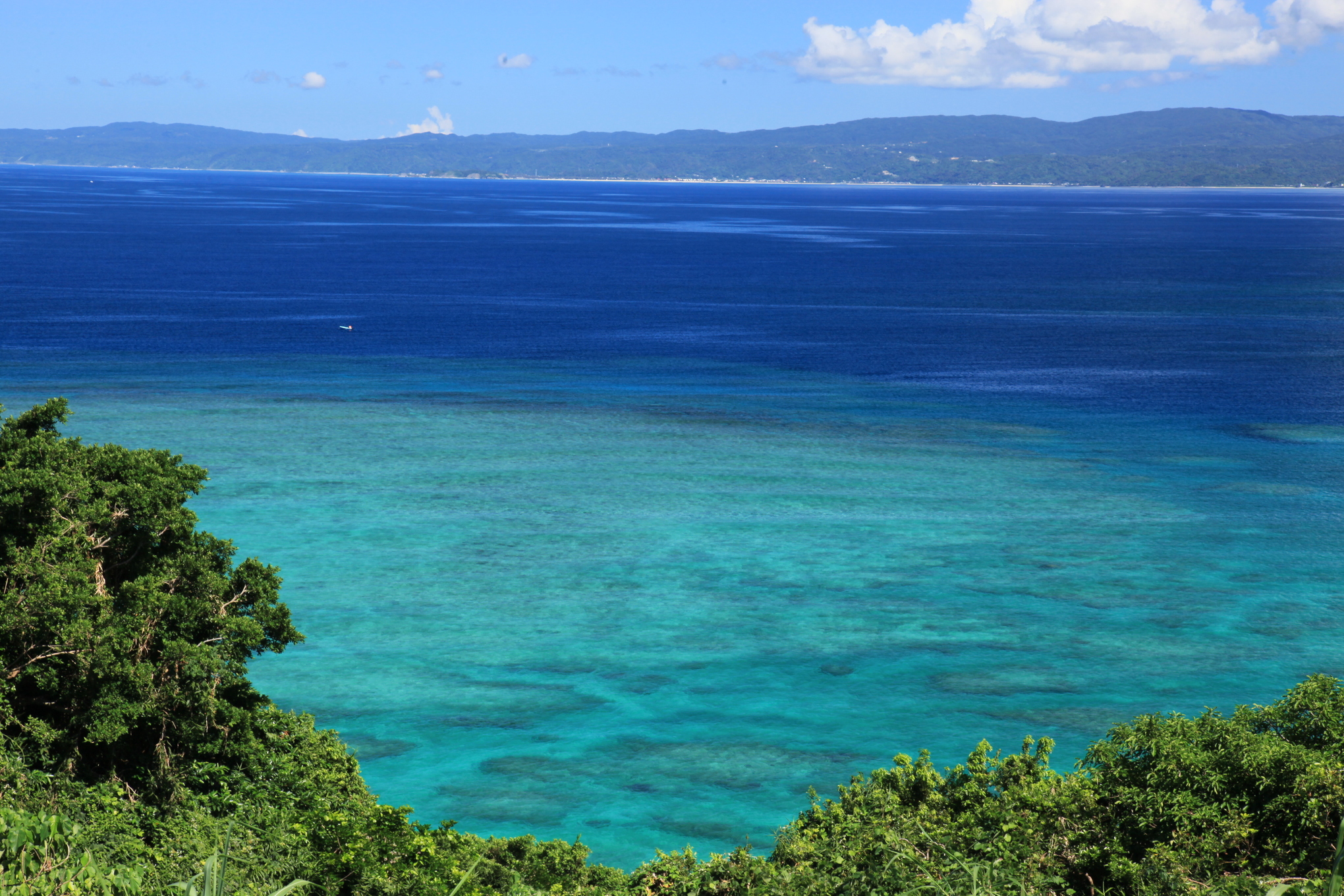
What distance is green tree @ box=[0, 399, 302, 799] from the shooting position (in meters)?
21.6

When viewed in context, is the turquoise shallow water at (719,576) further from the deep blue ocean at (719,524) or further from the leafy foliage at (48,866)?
the leafy foliage at (48,866)

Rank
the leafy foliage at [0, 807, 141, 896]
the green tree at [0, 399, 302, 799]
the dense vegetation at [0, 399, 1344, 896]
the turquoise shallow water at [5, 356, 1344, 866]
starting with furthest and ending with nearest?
the turquoise shallow water at [5, 356, 1344, 866]
the green tree at [0, 399, 302, 799]
the dense vegetation at [0, 399, 1344, 896]
the leafy foliage at [0, 807, 141, 896]

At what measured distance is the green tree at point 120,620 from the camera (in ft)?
70.9

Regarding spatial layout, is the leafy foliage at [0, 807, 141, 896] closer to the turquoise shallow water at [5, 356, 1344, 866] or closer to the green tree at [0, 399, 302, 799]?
the green tree at [0, 399, 302, 799]

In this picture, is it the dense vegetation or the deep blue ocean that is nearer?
the dense vegetation

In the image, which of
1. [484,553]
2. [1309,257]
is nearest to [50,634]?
[484,553]

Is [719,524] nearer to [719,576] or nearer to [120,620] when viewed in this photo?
[719,576]

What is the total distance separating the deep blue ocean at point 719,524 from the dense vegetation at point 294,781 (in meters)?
9.63

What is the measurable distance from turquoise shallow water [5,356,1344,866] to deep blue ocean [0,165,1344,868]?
20 centimetres

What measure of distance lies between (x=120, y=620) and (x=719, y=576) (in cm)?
3124

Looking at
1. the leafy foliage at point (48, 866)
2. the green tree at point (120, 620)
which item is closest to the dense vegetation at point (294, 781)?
the green tree at point (120, 620)

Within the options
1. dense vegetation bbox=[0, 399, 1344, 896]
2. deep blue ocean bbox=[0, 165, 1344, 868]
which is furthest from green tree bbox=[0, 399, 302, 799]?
deep blue ocean bbox=[0, 165, 1344, 868]

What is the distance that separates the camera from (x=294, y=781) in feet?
79.2

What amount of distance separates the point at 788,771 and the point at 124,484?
67.2 ft
